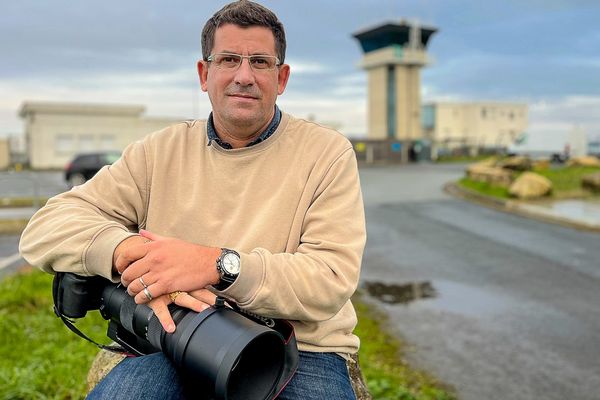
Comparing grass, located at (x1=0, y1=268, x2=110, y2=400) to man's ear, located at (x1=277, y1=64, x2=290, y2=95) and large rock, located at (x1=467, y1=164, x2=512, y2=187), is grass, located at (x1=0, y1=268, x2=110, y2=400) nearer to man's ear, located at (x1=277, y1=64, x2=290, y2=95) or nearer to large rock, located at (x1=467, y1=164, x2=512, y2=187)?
man's ear, located at (x1=277, y1=64, x2=290, y2=95)

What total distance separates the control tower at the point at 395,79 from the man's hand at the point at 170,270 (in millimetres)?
52109

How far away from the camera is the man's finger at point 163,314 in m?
1.94

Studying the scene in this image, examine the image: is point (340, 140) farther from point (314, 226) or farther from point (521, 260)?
point (521, 260)

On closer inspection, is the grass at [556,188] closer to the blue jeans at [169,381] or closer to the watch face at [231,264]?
the blue jeans at [169,381]

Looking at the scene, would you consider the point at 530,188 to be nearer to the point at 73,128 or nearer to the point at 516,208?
the point at 516,208

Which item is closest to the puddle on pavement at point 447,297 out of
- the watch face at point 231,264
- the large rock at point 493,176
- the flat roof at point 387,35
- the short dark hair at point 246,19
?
the short dark hair at point 246,19

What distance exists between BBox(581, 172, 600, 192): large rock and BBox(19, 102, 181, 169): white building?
35.8 meters

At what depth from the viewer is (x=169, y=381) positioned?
2.09m

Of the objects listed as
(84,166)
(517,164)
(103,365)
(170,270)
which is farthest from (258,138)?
(84,166)

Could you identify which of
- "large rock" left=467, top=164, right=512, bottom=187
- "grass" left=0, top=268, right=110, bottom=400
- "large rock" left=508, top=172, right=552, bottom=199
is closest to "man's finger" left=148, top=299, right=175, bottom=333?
"grass" left=0, top=268, right=110, bottom=400

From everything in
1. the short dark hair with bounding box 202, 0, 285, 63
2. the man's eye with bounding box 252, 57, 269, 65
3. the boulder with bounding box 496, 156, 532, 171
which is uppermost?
the short dark hair with bounding box 202, 0, 285, 63

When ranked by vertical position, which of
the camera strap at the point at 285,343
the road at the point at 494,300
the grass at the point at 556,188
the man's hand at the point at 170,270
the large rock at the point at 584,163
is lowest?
the road at the point at 494,300

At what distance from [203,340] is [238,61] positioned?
47.2 inches

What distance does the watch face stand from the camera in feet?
6.68
